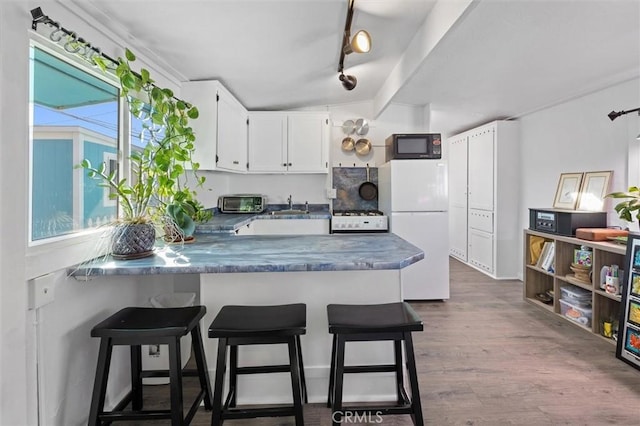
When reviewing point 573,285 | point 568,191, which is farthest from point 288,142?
point 573,285

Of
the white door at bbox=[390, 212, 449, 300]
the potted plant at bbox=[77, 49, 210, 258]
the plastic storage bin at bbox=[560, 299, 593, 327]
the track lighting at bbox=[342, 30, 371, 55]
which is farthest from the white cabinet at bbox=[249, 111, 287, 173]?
the plastic storage bin at bbox=[560, 299, 593, 327]

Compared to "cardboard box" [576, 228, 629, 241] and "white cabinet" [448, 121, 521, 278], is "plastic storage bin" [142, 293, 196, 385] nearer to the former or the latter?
"cardboard box" [576, 228, 629, 241]

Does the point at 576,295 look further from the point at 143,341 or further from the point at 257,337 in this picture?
the point at 143,341

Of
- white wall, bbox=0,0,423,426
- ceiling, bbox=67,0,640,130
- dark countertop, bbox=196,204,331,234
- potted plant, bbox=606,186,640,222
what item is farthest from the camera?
dark countertop, bbox=196,204,331,234

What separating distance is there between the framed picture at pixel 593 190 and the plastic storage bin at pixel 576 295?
803mm

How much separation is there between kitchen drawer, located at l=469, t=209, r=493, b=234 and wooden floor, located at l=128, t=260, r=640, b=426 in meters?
1.50

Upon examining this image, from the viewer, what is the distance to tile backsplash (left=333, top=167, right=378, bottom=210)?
4.54 m

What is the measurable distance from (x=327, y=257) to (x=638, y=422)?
1.88m

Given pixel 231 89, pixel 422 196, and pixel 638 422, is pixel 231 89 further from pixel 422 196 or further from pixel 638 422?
pixel 638 422

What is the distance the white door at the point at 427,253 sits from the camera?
3.74m

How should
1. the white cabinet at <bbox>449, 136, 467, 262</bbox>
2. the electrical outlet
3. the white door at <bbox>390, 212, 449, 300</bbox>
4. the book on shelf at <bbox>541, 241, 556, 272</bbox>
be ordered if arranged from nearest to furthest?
the electrical outlet → the book on shelf at <bbox>541, 241, 556, 272</bbox> → the white door at <bbox>390, 212, 449, 300</bbox> → the white cabinet at <bbox>449, 136, 467, 262</bbox>

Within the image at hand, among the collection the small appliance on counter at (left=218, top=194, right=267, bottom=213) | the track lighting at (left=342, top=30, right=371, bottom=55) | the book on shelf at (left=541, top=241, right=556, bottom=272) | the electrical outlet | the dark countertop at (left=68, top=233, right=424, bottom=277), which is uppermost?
the track lighting at (left=342, top=30, right=371, bottom=55)

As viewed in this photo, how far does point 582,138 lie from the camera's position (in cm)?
351

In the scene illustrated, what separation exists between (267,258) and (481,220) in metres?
4.10
